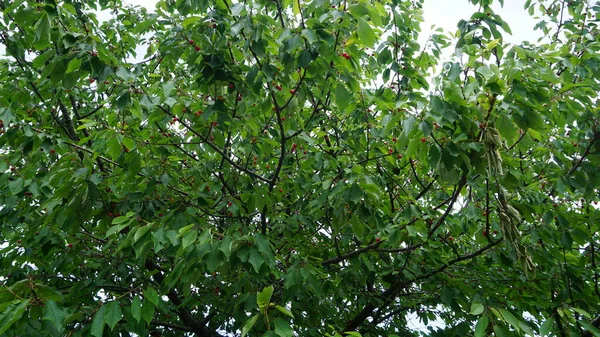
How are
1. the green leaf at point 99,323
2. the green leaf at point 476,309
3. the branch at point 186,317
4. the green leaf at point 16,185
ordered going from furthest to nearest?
the branch at point 186,317 → the green leaf at point 16,185 → the green leaf at point 99,323 → the green leaf at point 476,309

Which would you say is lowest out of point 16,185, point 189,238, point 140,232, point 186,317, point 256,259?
point 256,259

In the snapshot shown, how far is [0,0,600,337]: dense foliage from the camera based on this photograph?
281cm

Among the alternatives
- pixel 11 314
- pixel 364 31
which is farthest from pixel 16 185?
pixel 364 31

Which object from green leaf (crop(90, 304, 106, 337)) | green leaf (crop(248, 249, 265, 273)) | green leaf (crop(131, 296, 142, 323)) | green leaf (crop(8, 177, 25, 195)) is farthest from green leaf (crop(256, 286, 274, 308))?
green leaf (crop(8, 177, 25, 195))

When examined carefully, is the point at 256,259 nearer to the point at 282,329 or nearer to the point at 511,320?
the point at 282,329

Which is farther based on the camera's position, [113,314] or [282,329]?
[113,314]

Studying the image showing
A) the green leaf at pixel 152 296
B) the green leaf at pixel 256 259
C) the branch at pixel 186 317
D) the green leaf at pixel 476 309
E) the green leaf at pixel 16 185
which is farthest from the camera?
the branch at pixel 186 317

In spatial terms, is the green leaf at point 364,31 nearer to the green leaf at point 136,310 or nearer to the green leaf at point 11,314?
the green leaf at point 136,310

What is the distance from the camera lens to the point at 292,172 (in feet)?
15.4

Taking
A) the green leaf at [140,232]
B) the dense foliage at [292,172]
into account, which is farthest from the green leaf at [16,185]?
the green leaf at [140,232]

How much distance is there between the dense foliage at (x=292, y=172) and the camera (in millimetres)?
2814

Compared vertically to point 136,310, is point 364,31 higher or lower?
higher

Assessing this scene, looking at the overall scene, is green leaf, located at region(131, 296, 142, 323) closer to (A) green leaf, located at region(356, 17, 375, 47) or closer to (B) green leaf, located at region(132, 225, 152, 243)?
(B) green leaf, located at region(132, 225, 152, 243)

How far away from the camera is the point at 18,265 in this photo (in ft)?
15.6
